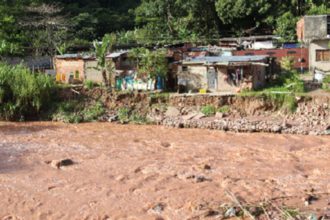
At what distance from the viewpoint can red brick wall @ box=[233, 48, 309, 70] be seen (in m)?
30.3

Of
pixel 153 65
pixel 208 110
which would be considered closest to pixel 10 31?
pixel 153 65

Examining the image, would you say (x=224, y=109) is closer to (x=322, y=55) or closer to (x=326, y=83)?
(x=326, y=83)

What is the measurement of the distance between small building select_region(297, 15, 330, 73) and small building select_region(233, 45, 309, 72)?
24.0 inches

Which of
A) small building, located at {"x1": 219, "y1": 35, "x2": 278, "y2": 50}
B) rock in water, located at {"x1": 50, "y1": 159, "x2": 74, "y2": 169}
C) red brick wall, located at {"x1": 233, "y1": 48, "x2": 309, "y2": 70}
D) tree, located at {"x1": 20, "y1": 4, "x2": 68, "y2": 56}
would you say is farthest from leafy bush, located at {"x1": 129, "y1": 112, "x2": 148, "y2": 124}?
tree, located at {"x1": 20, "y1": 4, "x2": 68, "y2": 56}

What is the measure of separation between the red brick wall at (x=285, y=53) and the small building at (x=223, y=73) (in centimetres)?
324

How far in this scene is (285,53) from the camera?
31031 mm

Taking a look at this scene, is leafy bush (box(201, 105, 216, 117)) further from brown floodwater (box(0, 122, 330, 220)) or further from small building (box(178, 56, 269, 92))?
small building (box(178, 56, 269, 92))

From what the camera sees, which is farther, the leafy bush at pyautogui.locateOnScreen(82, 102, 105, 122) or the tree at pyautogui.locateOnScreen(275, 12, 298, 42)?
the tree at pyautogui.locateOnScreen(275, 12, 298, 42)

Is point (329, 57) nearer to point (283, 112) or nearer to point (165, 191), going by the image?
point (283, 112)

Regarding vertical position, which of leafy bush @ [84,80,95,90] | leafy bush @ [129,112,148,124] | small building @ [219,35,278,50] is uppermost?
small building @ [219,35,278,50]

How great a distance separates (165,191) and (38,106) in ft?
42.4

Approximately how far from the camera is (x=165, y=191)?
1523 centimetres

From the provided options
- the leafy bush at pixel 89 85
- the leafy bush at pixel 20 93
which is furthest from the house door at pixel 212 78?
the leafy bush at pixel 20 93

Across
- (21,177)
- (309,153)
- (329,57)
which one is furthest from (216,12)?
(21,177)
